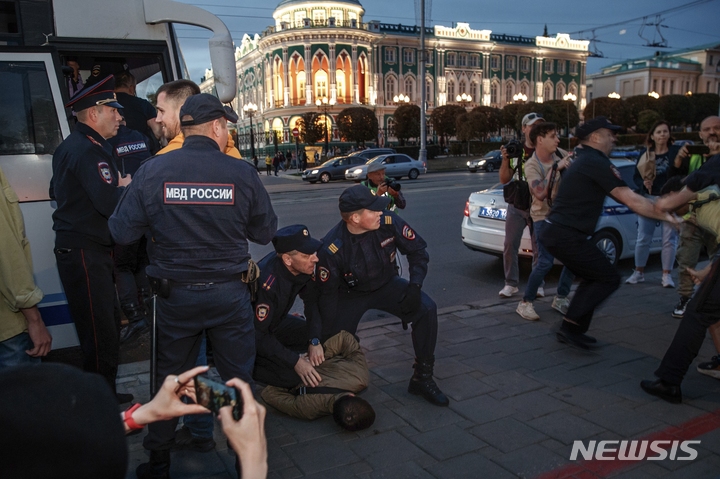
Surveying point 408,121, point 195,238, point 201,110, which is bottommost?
point 195,238

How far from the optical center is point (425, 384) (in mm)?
4090

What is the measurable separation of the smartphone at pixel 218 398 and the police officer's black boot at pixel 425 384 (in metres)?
2.85

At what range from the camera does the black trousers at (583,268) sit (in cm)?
483

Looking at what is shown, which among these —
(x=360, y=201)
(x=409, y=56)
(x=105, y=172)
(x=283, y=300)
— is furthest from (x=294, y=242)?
(x=409, y=56)

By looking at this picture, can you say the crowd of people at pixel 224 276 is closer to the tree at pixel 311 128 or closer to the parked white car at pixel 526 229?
the parked white car at pixel 526 229

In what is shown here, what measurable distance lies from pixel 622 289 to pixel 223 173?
5730 mm

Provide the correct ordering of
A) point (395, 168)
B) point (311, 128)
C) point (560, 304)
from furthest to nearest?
point (311, 128)
point (395, 168)
point (560, 304)

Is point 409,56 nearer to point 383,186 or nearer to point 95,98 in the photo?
point 383,186

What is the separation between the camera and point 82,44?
4.73 meters

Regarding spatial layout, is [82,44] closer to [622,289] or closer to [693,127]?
[622,289]

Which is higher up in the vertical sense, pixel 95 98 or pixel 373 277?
pixel 95 98

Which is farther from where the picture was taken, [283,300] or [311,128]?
[311,128]

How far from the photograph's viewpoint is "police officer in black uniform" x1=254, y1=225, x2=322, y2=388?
3773 mm

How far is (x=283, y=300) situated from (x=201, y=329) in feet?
3.29
